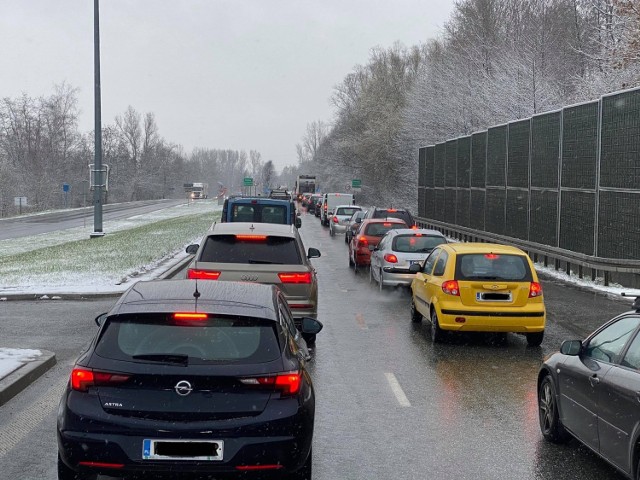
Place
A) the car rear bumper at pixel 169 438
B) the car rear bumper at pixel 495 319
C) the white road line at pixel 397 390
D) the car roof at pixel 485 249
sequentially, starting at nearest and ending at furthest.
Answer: the car rear bumper at pixel 169 438, the white road line at pixel 397 390, the car rear bumper at pixel 495 319, the car roof at pixel 485 249

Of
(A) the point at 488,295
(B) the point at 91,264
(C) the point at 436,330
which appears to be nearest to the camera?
(A) the point at 488,295

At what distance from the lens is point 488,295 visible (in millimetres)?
13070

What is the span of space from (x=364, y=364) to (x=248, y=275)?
→ 1.99m

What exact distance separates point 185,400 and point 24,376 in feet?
16.8

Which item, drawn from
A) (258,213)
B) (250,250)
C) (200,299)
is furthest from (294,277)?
(258,213)

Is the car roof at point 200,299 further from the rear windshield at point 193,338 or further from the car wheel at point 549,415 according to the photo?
the car wheel at point 549,415

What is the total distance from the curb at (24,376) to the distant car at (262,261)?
88.3 inches

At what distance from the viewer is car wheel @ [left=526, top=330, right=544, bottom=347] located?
13.2m

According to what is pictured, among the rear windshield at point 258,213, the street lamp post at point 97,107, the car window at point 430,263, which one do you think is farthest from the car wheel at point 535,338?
the street lamp post at point 97,107

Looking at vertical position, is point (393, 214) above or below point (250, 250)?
below

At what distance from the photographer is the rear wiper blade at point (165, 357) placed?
5602 millimetres

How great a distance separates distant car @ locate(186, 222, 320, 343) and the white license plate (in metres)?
6.65

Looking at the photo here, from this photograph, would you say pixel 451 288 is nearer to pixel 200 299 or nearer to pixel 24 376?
pixel 24 376

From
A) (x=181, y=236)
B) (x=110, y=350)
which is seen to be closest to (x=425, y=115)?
(x=181, y=236)
